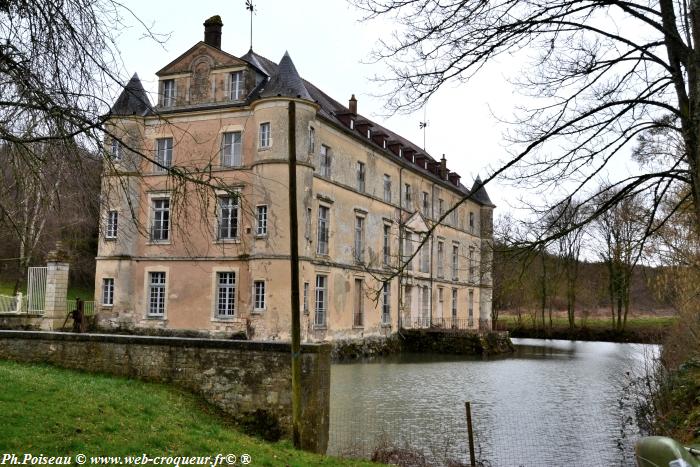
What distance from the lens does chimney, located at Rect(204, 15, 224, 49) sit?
26953 millimetres

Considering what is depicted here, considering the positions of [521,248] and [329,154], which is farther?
[329,154]

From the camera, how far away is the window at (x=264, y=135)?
23.9 m

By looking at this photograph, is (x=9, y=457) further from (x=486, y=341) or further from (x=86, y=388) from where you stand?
(x=486, y=341)

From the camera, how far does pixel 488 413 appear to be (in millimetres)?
13836

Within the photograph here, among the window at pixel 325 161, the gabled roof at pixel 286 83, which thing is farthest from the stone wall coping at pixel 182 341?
the window at pixel 325 161

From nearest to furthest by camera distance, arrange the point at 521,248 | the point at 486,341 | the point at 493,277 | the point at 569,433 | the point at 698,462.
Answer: the point at 698,462
the point at 521,248
the point at 493,277
the point at 569,433
the point at 486,341

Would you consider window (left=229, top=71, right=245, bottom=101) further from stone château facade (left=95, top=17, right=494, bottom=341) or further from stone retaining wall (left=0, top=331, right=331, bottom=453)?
stone retaining wall (left=0, top=331, right=331, bottom=453)

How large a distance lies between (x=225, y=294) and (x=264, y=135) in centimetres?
614

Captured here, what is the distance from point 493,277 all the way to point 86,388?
6.35 m

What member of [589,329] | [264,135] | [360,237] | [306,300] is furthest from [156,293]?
[589,329]

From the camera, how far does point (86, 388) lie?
32.2 feet

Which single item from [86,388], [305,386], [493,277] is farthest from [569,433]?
[86,388]

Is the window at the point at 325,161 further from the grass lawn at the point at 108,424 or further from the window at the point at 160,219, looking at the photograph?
the grass lawn at the point at 108,424

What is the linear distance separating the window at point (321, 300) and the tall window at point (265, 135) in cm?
549
